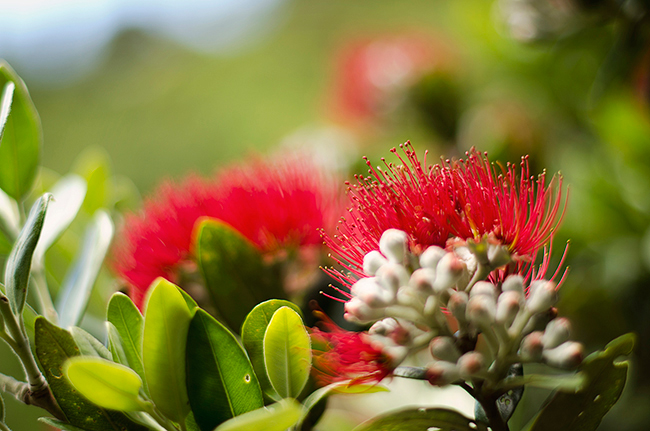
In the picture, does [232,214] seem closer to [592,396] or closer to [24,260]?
[24,260]

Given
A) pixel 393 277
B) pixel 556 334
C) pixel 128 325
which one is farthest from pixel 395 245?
pixel 128 325

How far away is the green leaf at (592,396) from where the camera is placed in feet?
1.26

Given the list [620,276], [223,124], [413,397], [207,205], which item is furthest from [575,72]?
[223,124]

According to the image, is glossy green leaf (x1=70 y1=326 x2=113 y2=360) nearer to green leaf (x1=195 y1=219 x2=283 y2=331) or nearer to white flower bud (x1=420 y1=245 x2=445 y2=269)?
green leaf (x1=195 y1=219 x2=283 y2=331)

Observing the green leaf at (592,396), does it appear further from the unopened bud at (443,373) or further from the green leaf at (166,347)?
the green leaf at (166,347)

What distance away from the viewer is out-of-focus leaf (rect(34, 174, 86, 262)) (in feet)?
1.83

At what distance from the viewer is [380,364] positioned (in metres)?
0.40

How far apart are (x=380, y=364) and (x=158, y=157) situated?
2.59m

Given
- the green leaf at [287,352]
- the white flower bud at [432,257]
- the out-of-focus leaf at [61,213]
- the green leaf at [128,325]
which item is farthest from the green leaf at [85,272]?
the white flower bud at [432,257]

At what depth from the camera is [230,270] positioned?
55 centimetres

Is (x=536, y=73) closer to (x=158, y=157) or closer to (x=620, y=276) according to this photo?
(x=620, y=276)

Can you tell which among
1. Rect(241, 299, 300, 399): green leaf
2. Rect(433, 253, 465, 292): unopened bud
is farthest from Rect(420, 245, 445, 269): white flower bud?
Rect(241, 299, 300, 399): green leaf

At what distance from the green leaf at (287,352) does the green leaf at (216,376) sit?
0.08 feet

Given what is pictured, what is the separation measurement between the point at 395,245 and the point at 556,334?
0.13 m
